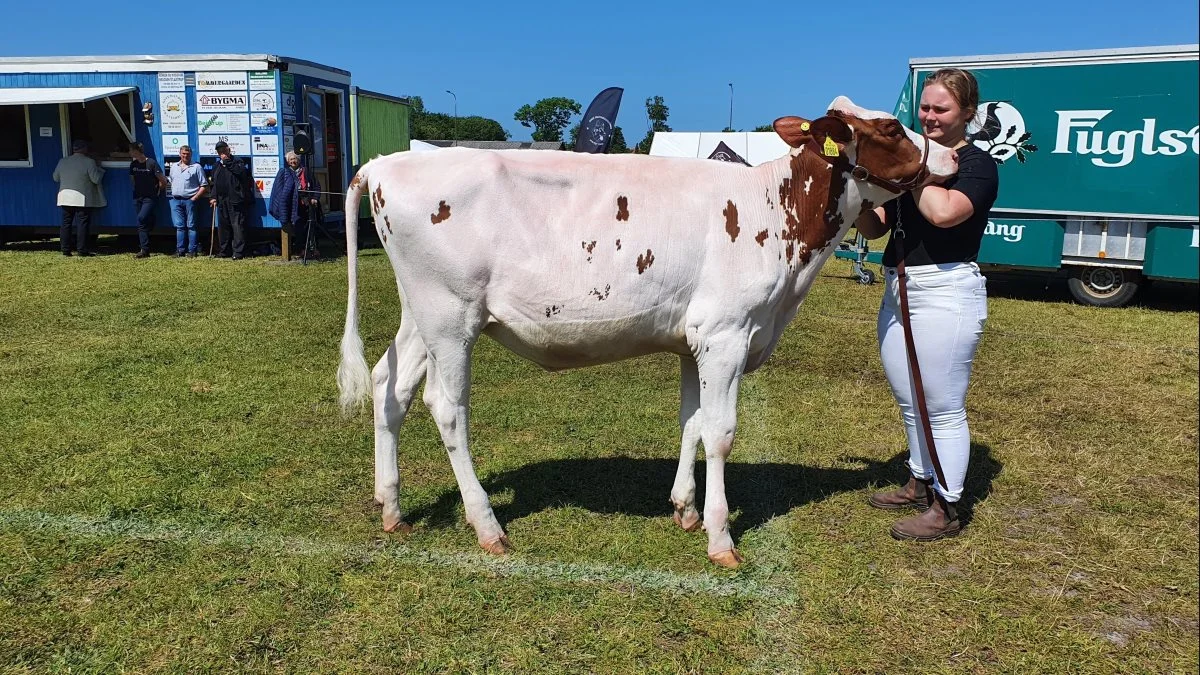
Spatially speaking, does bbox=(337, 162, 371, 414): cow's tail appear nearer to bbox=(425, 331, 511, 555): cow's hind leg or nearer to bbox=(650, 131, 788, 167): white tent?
bbox=(425, 331, 511, 555): cow's hind leg

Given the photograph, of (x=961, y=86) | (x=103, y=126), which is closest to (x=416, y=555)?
(x=961, y=86)

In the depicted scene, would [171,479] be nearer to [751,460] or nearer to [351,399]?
[351,399]

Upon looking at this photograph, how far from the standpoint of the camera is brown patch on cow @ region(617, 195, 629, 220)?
3.78 m

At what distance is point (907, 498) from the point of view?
464cm

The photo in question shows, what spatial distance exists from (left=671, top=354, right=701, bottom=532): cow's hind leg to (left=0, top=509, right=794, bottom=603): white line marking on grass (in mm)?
491

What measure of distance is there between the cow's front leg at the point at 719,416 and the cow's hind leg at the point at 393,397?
1.43 metres

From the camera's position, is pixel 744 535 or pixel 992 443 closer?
pixel 744 535

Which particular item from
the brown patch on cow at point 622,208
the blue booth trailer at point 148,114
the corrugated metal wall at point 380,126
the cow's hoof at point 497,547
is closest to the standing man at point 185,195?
the blue booth trailer at point 148,114

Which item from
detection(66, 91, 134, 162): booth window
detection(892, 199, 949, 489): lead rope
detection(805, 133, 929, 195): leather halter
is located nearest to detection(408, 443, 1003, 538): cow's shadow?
detection(892, 199, 949, 489): lead rope

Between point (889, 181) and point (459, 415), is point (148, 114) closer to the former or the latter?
point (459, 415)

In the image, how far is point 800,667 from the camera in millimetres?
3172

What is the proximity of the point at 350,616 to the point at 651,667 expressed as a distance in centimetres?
126

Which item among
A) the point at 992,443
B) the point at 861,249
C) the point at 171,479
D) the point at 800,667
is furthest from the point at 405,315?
the point at 861,249

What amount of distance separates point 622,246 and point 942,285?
4.96 ft
